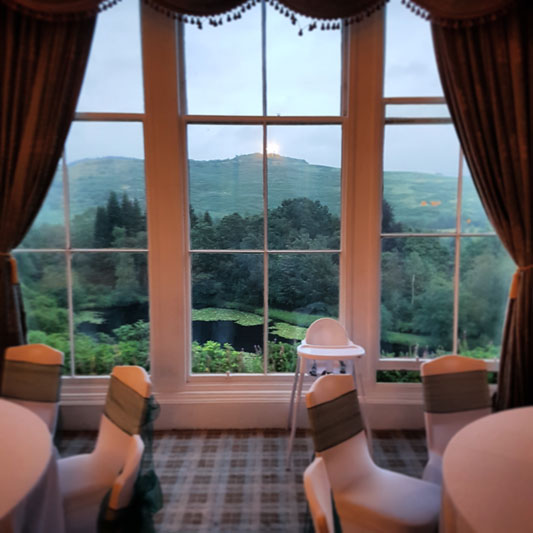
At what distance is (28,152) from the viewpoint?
8.03 ft

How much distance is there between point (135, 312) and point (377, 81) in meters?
2.38

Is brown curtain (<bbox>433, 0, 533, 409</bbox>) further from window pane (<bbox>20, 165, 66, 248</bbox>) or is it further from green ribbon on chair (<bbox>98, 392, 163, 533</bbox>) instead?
window pane (<bbox>20, 165, 66, 248</bbox>)

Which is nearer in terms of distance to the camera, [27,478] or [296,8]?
[27,478]

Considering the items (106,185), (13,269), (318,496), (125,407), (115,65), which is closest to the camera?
(318,496)

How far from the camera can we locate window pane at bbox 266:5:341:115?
8.80 ft

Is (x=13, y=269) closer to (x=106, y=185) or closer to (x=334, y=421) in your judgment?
(x=106, y=185)

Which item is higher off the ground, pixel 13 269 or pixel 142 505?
pixel 13 269

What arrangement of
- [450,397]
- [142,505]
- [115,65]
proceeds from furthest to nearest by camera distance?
[115,65]
[450,397]
[142,505]

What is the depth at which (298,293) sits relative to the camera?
288 centimetres

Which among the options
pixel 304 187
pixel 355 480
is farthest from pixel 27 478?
pixel 304 187

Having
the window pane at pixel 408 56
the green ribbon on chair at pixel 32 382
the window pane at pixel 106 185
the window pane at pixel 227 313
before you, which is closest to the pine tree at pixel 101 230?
the window pane at pixel 106 185

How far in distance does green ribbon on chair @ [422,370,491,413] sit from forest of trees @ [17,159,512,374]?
3.48ft

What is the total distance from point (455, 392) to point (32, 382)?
2023 mm

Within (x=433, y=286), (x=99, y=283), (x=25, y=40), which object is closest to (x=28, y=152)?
(x=25, y=40)
